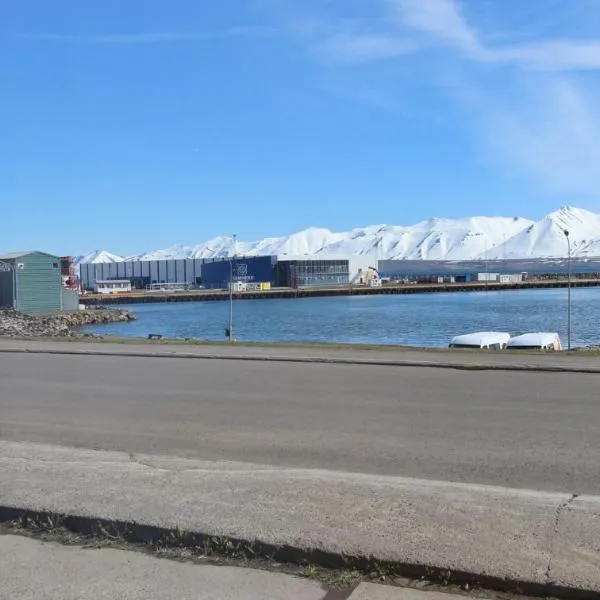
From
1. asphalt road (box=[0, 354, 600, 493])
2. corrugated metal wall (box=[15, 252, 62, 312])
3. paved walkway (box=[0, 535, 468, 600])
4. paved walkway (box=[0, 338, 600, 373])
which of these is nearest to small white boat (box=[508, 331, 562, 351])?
paved walkway (box=[0, 338, 600, 373])

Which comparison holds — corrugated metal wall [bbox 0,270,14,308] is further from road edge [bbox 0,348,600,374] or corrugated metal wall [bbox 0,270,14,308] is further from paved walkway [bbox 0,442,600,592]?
paved walkway [bbox 0,442,600,592]

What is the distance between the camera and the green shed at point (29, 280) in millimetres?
71875

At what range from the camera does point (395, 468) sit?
8.31m

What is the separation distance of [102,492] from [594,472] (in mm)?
4814

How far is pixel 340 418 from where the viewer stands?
455 inches

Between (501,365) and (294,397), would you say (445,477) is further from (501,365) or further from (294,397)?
(501,365)

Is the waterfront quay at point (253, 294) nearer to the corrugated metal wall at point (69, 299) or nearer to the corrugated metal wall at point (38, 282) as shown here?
the corrugated metal wall at point (69, 299)

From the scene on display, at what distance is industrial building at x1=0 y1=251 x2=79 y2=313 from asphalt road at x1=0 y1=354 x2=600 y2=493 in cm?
5676

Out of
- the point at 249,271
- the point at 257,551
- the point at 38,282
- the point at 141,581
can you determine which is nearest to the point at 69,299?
the point at 38,282

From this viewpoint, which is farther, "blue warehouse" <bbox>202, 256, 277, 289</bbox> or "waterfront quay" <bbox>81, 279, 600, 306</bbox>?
"blue warehouse" <bbox>202, 256, 277, 289</bbox>

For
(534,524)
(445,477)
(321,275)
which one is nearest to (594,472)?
(445,477)

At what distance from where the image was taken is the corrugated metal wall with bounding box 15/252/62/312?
72250 millimetres

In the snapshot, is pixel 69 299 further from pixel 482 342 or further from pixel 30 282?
pixel 482 342

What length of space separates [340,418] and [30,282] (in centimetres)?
6779
